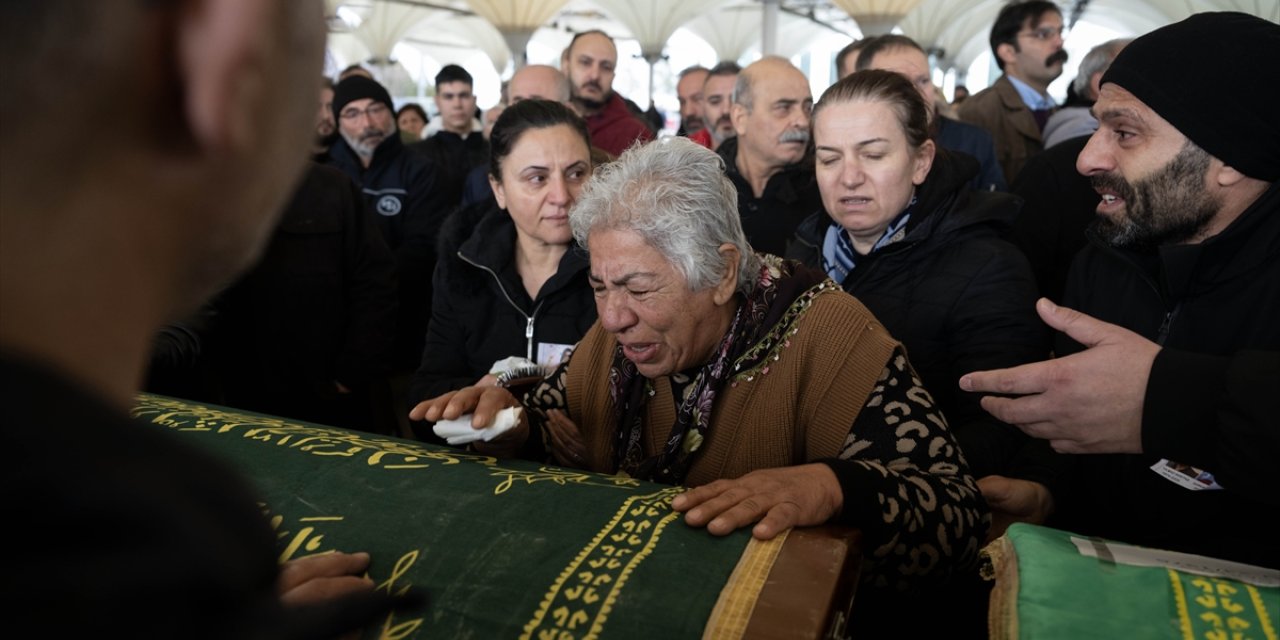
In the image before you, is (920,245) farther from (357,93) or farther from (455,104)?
(455,104)

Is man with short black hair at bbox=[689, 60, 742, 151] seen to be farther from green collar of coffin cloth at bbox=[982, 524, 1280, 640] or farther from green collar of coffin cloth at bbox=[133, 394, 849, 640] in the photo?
green collar of coffin cloth at bbox=[982, 524, 1280, 640]

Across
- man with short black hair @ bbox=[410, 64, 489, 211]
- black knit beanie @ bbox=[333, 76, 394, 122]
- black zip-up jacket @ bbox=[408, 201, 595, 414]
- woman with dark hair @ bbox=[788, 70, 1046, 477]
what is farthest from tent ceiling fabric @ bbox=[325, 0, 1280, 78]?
black zip-up jacket @ bbox=[408, 201, 595, 414]

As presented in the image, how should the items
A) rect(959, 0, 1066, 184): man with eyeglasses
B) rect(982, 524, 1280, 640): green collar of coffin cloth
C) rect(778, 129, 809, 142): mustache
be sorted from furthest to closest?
1. rect(959, 0, 1066, 184): man with eyeglasses
2. rect(778, 129, 809, 142): mustache
3. rect(982, 524, 1280, 640): green collar of coffin cloth

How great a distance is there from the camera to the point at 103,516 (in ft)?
1.47

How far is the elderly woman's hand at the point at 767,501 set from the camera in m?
1.70

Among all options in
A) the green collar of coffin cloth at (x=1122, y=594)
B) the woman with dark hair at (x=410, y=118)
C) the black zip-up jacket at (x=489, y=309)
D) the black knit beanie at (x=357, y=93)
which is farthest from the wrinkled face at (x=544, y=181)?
the woman with dark hair at (x=410, y=118)

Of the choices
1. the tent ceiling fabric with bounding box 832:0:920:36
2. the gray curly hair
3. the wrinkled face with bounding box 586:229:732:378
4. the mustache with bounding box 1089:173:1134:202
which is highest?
the tent ceiling fabric with bounding box 832:0:920:36

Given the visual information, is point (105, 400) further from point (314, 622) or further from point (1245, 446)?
point (1245, 446)

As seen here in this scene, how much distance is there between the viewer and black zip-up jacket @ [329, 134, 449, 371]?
18.1 feet

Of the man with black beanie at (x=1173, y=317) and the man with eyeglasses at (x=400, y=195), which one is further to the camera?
the man with eyeglasses at (x=400, y=195)

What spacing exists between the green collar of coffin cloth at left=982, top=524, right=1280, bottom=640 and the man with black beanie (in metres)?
0.37

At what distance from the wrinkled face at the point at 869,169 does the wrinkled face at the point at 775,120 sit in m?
1.35

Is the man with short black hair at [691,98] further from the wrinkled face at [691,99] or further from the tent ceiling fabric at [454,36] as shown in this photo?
the tent ceiling fabric at [454,36]

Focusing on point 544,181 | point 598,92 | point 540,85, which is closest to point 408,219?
point 540,85
